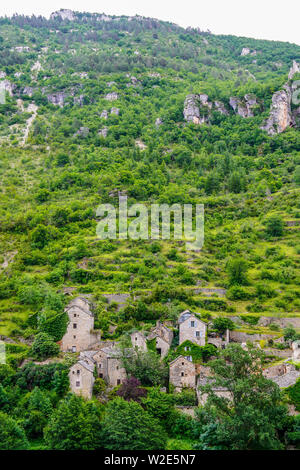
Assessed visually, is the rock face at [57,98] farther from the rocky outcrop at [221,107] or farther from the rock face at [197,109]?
the rocky outcrop at [221,107]

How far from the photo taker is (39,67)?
17025 cm

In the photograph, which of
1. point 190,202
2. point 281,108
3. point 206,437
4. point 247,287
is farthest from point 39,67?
point 206,437

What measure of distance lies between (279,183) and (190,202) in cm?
1916

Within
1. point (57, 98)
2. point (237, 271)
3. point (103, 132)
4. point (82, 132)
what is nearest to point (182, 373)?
point (237, 271)

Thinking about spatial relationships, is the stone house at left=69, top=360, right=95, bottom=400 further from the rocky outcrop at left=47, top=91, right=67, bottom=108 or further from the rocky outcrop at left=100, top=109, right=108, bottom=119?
the rocky outcrop at left=47, top=91, right=67, bottom=108

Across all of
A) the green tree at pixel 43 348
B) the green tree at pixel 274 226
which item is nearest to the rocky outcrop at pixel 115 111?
the green tree at pixel 274 226

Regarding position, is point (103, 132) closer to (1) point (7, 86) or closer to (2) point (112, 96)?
(2) point (112, 96)

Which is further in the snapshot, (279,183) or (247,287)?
(279,183)

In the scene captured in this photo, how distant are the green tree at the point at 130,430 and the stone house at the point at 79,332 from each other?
14.5 m

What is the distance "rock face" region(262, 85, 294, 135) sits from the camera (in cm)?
12088

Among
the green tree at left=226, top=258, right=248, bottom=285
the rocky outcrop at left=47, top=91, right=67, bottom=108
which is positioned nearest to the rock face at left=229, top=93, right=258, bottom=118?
the rocky outcrop at left=47, top=91, right=67, bottom=108

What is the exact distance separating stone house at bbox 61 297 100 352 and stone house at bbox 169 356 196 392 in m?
9.81

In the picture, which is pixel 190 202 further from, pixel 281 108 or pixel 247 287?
pixel 281 108
